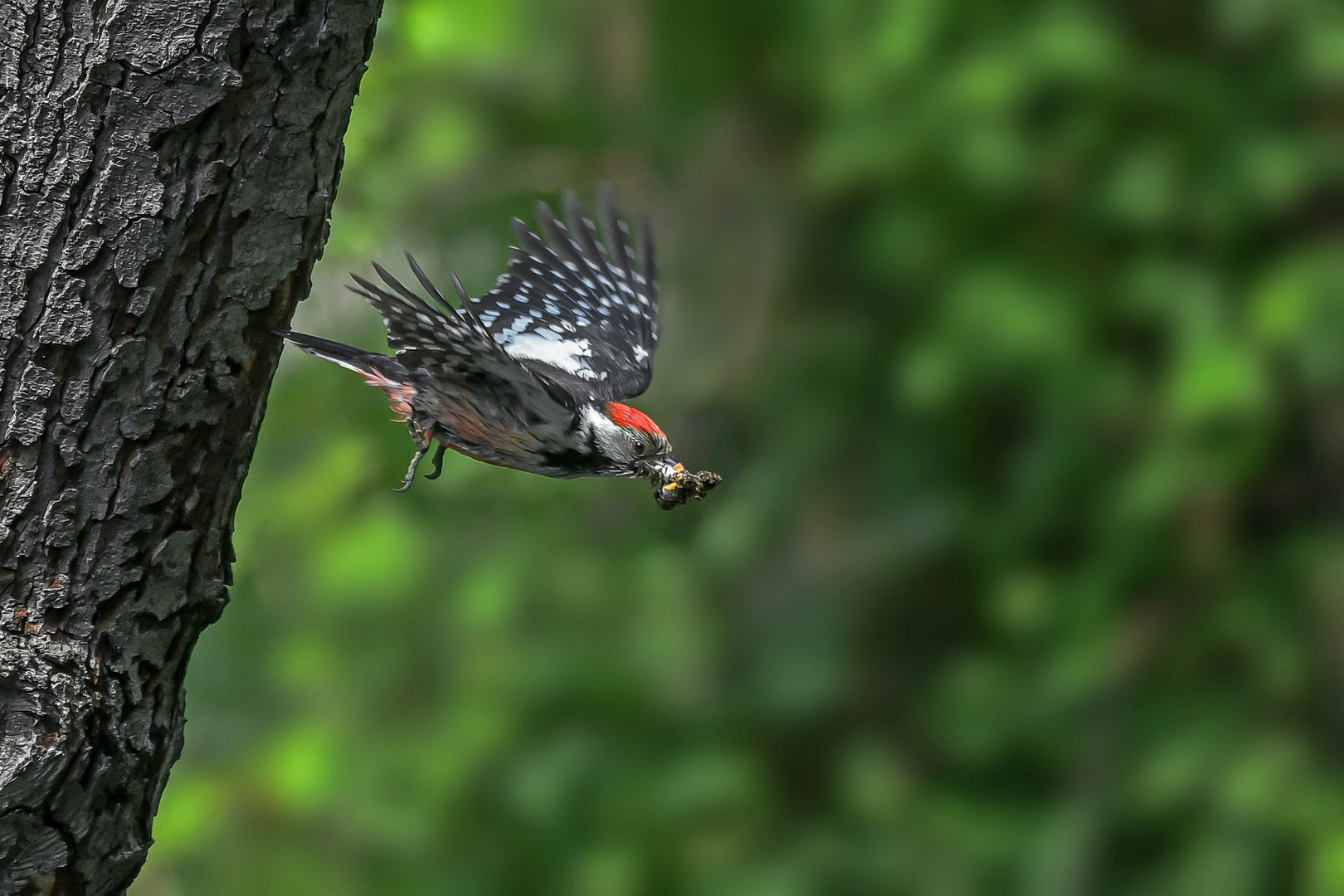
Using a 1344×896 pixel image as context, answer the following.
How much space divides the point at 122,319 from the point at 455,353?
26 cm

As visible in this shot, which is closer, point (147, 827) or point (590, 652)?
point (147, 827)

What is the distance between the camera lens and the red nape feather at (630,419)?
3.85 ft

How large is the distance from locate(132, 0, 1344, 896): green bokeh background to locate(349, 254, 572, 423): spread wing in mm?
1542

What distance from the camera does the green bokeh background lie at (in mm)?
2775

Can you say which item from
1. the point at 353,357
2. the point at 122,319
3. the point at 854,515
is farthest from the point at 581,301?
the point at 854,515

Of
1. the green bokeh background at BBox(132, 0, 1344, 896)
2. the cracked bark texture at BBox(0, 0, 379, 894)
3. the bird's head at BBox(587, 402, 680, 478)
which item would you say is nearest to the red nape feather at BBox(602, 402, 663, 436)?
the bird's head at BBox(587, 402, 680, 478)

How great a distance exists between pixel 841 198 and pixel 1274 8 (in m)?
0.98

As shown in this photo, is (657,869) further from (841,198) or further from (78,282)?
(78,282)

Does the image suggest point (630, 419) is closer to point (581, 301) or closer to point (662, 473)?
point (662, 473)

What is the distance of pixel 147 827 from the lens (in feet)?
3.60

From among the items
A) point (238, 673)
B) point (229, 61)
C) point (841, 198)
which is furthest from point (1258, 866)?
point (229, 61)

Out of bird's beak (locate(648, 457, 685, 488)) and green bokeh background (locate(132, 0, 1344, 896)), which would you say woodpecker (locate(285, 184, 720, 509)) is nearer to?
bird's beak (locate(648, 457, 685, 488))

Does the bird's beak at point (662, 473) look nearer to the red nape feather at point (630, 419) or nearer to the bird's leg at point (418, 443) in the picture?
the red nape feather at point (630, 419)

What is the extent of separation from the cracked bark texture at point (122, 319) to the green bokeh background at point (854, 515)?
1595mm
